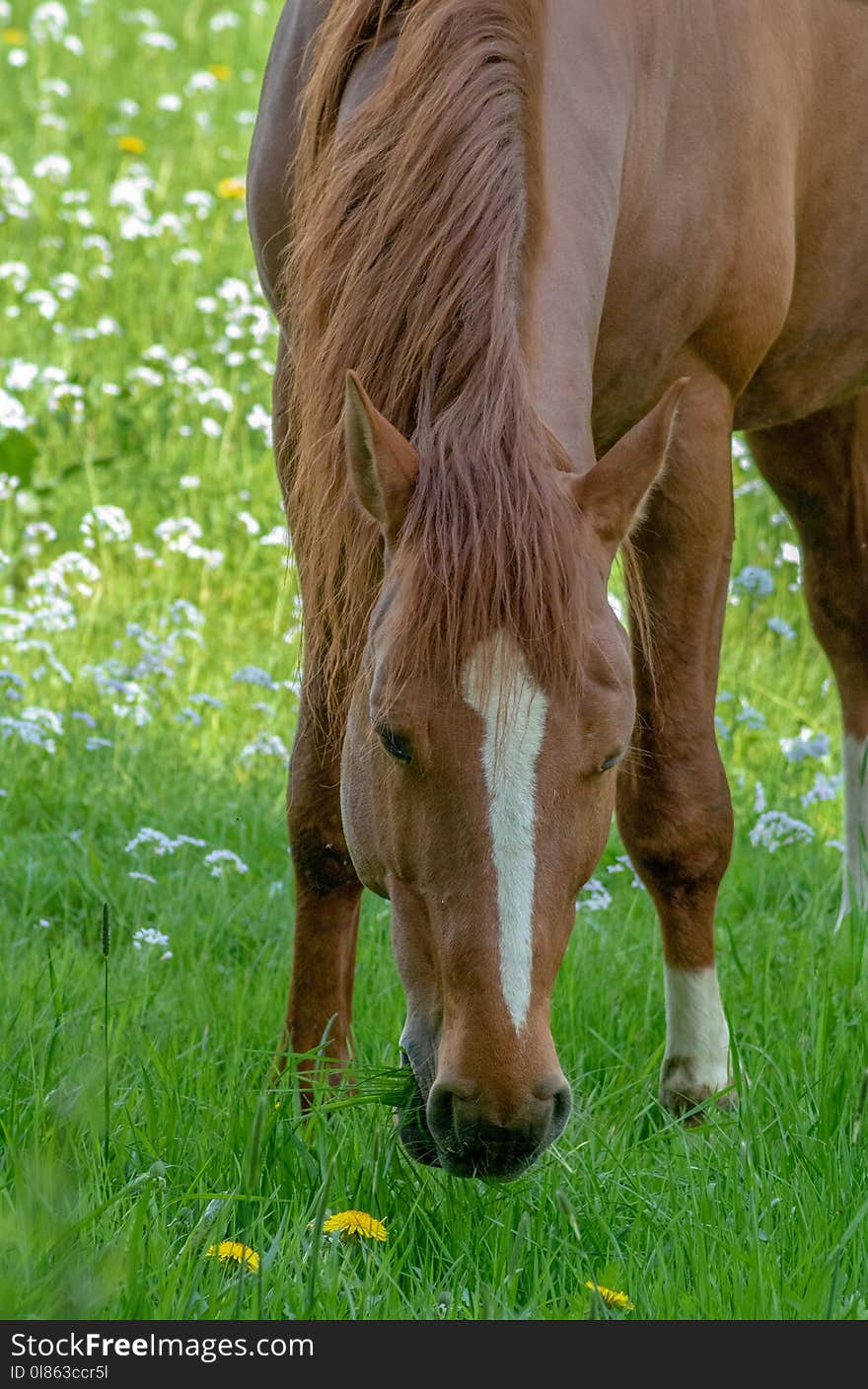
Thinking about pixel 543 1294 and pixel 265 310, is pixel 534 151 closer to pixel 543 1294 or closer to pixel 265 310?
pixel 543 1294

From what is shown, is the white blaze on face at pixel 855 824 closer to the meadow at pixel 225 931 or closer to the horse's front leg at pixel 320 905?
the meadow at pixel 225 931

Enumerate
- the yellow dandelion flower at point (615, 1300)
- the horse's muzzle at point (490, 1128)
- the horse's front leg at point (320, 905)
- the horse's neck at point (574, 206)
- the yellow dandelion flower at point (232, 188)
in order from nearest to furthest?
1. the horse's muzzle at point (490, 1128)
2. the yellow dandelion flower at point (615, 1300)
3. the horse's neck at point (574, 206)
4. the horse's front leg at point (320, 905)
5. the yellow dandelion flower at point (232, 188)

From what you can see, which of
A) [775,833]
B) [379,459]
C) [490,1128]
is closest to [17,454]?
[775,833]

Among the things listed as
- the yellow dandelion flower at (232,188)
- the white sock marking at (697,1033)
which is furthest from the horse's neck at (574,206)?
the yellow dandelion flower at (232,188)

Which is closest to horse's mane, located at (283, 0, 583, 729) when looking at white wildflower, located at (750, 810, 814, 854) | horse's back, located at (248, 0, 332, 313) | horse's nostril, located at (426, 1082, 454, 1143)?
horse's back, located at (248, 0, 332, 313)

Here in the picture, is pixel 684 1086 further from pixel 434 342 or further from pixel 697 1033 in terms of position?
pixel 434 342

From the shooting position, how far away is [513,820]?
6.85 ft

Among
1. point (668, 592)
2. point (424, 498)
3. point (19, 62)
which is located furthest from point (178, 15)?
point (424, 498)

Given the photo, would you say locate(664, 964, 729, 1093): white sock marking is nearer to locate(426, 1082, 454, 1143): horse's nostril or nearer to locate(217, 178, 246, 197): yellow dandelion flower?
locate(426, 1082, 454, 1143): horse's nostril

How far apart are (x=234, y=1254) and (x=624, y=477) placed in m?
1.08

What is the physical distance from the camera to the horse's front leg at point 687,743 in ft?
10.6

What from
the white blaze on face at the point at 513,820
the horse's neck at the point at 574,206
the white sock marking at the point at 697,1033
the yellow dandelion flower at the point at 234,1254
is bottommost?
the yellow dandelion flower at the point at 234,1254

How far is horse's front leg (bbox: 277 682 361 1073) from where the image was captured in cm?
324

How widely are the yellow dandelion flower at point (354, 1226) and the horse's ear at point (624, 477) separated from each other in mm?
922
